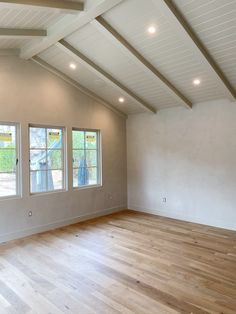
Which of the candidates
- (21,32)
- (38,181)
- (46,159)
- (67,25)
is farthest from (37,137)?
(67,25)

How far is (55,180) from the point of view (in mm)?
4938

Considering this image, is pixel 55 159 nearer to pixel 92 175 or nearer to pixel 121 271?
pixel 92 175

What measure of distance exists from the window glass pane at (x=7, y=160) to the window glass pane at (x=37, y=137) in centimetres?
40

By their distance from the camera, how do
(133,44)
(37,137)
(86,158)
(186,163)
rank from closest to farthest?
(133,44), (37,137), (186,163), (86,158)

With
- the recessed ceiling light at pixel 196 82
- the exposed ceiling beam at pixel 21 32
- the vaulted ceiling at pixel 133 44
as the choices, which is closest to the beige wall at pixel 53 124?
the vaulted ceiling at pixel 133 44

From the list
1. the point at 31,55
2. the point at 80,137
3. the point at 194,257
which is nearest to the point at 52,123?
the point at 80,137

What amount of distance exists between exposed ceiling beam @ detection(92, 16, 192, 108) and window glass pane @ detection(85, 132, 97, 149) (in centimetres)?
200

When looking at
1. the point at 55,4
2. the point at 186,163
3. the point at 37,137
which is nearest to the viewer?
the point at 55,4

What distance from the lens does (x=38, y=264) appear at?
327 cm

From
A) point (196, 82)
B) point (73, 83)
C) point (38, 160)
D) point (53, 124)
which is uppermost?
point (73, 83)

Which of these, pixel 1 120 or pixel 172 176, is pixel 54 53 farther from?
pixel 172 176

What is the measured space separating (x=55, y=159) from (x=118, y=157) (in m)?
1.74

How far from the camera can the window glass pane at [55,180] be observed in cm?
486

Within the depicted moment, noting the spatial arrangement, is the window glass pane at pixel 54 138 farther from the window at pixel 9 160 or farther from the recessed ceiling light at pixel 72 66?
the recessed ceiling light at pixel 72 66
